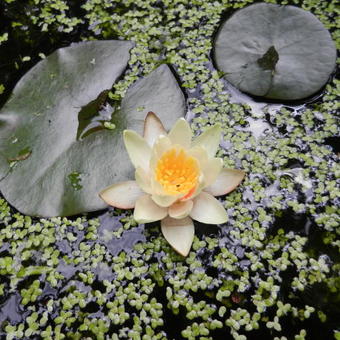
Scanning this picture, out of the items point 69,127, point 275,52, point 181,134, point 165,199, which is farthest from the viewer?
point 275,52

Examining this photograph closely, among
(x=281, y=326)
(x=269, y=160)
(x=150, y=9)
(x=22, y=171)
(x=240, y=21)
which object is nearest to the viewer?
(x=281, y=326)

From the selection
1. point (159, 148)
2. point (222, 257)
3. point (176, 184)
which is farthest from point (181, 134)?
point (222, 257)

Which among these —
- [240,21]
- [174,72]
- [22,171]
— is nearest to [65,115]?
[22,171]

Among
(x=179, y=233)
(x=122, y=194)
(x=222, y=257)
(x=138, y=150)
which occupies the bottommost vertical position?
(x=222, y=257)

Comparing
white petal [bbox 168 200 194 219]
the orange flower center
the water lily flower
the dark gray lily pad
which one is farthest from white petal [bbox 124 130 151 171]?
the dark gray lily pad

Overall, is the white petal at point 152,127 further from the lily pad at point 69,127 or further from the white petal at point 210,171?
the white petal at point 210,171

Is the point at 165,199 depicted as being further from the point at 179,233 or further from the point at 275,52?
the point at 275,52

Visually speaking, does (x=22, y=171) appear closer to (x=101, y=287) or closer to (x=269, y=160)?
(x=101, y=287)
